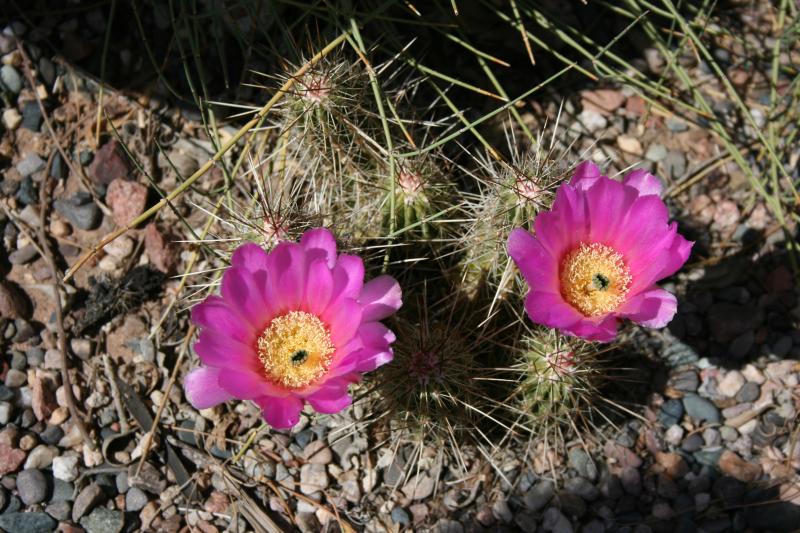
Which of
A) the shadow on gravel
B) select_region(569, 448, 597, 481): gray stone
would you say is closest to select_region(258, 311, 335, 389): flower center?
select_region(569, 448, 597, 481): gray stone

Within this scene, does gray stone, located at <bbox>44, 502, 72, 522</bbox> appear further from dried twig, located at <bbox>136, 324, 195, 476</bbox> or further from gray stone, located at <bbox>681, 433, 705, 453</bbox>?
gray stone, located at <bbox>681, 433, 705, 453</bbox>

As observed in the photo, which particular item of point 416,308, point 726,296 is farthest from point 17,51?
point 726,296

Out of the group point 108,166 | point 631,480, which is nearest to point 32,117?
point 108,166

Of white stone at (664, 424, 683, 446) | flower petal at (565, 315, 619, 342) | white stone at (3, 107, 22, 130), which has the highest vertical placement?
flower petal at (565, 315, 619, 342)

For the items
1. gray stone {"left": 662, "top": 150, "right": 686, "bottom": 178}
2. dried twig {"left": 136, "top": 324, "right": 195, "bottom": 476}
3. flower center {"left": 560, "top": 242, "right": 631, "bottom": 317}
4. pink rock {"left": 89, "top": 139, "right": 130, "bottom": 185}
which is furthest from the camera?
gray stone {"left": 662, "top": 150, "right": 686, "bottom": 178}

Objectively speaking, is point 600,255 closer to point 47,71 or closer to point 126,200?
point 126,200

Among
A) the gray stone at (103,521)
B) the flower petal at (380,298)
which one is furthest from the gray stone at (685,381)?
the gray stone at (103,521)

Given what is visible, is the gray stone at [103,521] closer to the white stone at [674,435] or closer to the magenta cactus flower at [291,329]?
the magenta cactus flower at [291,329]
